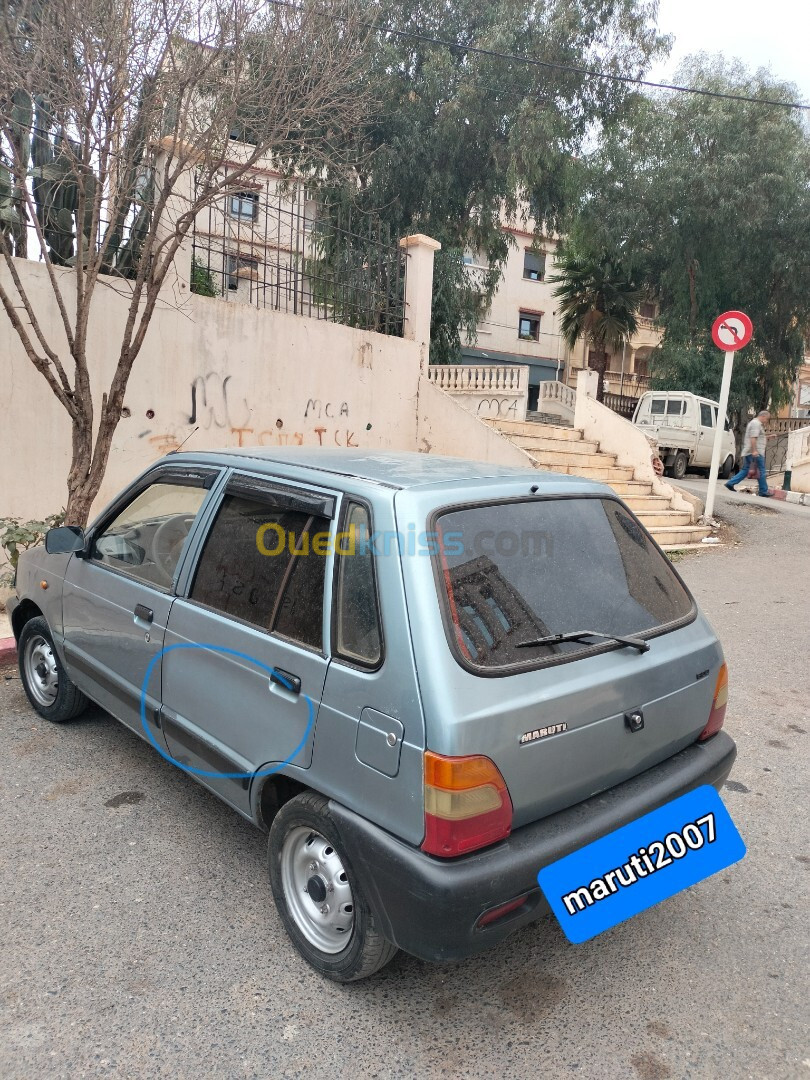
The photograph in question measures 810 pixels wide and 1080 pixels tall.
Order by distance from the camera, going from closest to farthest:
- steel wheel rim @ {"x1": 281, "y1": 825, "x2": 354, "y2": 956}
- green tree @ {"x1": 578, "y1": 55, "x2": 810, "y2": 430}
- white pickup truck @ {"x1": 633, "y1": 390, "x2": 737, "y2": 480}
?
1. steel wheel rim @ {"x1": 281, "y1": 825, "x2": 354, "y2": 956}
2. white pickup truck @ {"x1": 633, "y1": 390, "x2": 737, "y2": 480}
3. green tree @ {"x1": 578, "y1": 55, "x2": 810, "y2": 430}

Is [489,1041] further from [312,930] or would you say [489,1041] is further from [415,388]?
[415,388]

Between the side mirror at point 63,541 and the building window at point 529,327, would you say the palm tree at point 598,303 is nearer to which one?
the building window at point 529,327

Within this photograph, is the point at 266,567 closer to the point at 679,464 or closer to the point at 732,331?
the point at 732,331

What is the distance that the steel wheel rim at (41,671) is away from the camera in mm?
4000

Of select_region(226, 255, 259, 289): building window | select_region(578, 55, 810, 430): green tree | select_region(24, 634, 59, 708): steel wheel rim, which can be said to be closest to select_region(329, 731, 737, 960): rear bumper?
select_region(24, 634, 59, 708): steel wheel rim

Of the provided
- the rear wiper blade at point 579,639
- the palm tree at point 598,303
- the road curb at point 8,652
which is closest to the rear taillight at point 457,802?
the rear wiper blade at point 579,639

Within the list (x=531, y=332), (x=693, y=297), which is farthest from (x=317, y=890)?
(x=531, y=332)

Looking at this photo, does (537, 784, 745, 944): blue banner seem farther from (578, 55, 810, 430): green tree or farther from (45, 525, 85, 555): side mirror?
(578, 55, 810, 430): green tree

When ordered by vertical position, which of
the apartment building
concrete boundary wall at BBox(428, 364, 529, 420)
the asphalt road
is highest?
the apartment building

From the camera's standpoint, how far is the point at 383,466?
8.91 feet

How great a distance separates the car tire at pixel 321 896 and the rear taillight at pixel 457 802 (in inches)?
13.4

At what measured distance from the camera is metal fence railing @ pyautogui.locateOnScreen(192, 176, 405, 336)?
8516 mm

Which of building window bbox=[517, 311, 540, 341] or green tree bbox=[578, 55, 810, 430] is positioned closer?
green tree bbox=[578, 55, 810, 430]

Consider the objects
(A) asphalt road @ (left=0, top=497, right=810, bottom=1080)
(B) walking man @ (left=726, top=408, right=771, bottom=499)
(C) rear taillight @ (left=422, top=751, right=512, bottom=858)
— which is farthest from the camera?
(B) walking man @ (left=726, top=408, right=771, bottom=499)
